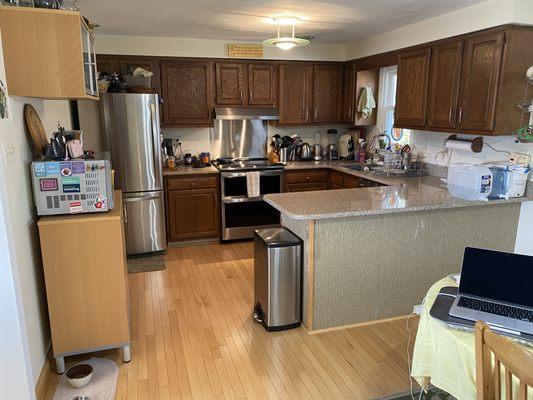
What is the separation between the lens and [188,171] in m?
4.50

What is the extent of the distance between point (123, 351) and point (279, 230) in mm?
1321

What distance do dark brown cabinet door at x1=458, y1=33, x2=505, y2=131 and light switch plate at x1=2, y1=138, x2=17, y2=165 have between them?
10.6 ft

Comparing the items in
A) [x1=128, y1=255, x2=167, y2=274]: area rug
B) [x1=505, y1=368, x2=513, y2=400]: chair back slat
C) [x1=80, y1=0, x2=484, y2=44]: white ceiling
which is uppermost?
[x1=80, y1=0, x2=484, y2=44]: white ceiling

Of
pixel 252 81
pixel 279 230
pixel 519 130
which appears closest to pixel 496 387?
pixel 279 230

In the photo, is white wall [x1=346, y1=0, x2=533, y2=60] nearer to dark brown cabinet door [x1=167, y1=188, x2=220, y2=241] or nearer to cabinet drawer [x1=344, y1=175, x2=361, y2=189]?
cabinet drawer [x1=344, y1=175, x2=361, y2=189]

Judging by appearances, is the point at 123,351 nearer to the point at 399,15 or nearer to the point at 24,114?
the point at 24,114

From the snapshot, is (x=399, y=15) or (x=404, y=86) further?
(x=404, y=86)

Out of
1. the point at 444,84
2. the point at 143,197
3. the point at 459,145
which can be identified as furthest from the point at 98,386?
the point at 444,84

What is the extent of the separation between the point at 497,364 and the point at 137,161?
364cm

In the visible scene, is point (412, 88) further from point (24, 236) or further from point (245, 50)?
point (24, 236)

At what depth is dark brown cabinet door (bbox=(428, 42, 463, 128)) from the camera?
11.2 ft

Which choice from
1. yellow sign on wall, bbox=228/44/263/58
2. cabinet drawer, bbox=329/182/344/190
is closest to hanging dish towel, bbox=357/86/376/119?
cabinet drawer, bbox=329/182/344/190

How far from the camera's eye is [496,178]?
3.08m

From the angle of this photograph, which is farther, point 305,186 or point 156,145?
point 305,186
